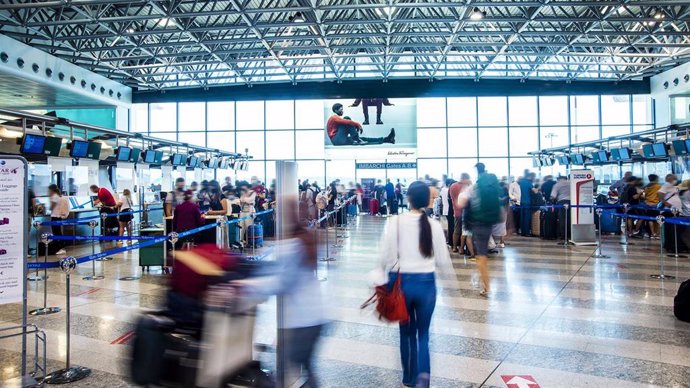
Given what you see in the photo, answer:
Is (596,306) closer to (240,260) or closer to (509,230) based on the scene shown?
(240,260)

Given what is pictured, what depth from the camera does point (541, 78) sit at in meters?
25.6

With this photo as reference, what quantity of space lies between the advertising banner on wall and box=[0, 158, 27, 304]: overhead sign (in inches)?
913

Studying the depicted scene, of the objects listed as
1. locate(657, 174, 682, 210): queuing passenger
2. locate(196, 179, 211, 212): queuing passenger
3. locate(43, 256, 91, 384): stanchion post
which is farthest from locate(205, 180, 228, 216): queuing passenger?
locate(657, 174, 682, 210): queuing passenger

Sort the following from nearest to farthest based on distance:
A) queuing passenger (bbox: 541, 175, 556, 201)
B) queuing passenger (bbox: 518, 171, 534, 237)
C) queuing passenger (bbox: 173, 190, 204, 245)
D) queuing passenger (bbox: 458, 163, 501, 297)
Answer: queuing passenger (bbox: 458, 163, 501, 297), queuing passenger (bbox: 173, 190, 204, 245), queuing passenger (bbox: 518, 171, 534, 237), queuing passenger (bbox: 541, 175, 556, 201)

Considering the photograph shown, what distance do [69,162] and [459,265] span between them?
10282 millimetres

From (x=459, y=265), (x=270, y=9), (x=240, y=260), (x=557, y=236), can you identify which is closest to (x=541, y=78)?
(x=557, y=236)

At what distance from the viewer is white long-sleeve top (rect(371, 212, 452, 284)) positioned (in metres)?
3.37

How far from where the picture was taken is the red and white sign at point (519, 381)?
12.3 ft

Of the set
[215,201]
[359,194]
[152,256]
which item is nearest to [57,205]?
[215,201]

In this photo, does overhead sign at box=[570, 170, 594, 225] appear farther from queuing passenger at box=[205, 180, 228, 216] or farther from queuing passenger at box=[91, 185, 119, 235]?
queuing passenger at box=[91, 185, 119, 235]

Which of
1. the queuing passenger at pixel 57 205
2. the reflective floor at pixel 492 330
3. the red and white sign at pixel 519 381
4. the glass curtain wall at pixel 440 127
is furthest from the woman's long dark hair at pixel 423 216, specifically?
the glass curtain wall at pixel 440 127

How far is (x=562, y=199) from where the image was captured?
13164mm

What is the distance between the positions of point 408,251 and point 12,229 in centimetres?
336

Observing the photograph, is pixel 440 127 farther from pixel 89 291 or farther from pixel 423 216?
pixel 423 216
